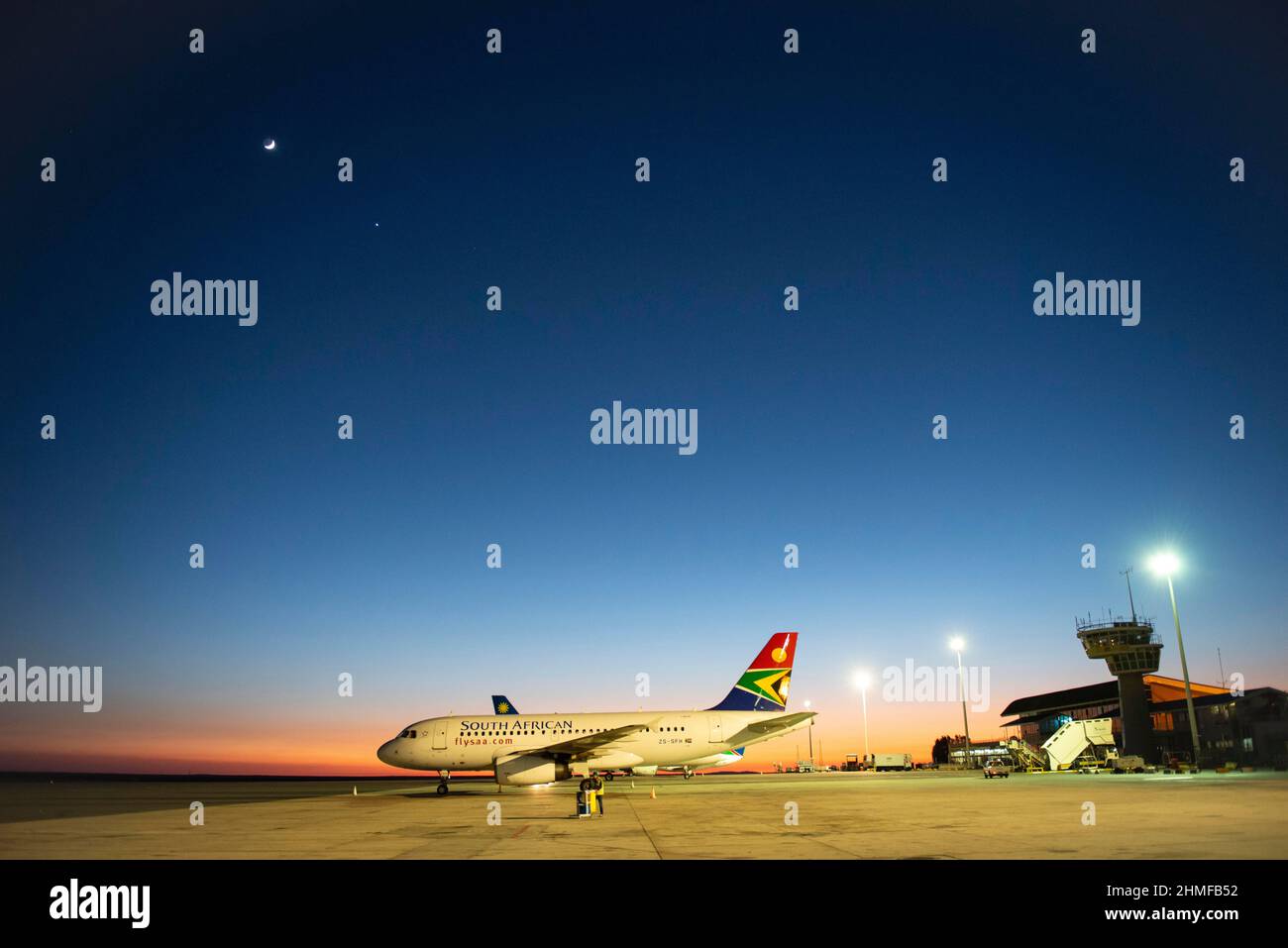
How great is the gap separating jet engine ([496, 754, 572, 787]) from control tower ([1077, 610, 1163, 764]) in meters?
51.2

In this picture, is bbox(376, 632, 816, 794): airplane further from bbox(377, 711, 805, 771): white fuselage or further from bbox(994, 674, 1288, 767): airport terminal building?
bbox(994, 674, 1288, 767): airport terminal building

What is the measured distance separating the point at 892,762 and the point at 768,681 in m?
48.1

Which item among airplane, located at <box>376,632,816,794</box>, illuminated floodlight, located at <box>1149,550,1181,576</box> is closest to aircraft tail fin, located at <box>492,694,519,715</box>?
airplane, located at <box>376,632,816,794</box>

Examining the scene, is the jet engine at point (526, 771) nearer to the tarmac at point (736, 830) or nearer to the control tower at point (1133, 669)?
the tarmac at point (736, 830)

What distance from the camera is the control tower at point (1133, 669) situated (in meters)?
64.6

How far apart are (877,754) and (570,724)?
59028 mm

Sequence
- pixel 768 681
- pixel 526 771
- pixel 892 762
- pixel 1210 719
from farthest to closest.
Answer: pixel 892 762
pixel 1210 719
pixel 768 681
pixel 526 771

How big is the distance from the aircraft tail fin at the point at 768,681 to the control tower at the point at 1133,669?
111 ft

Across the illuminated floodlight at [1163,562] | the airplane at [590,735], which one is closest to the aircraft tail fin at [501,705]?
the airplane at [590,735]

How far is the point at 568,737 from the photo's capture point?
42156mm

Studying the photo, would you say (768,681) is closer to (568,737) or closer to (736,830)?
(568,737)

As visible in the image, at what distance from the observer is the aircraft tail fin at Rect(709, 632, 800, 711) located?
48781 millimetres

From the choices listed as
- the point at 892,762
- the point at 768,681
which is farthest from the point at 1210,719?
the point at 768,681

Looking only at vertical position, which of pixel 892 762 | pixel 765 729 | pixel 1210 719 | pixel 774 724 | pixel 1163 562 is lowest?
pixel 892 762
